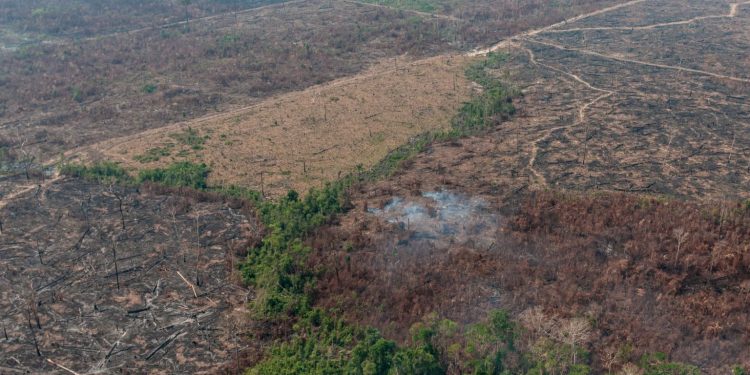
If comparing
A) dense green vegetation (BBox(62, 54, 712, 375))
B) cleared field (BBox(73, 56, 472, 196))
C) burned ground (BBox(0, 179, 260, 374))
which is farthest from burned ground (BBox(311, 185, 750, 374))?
cleared field (BBox(73, 56, 472, 196))

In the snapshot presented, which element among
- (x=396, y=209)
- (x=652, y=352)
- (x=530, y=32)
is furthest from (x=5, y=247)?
(x=530, y=32)

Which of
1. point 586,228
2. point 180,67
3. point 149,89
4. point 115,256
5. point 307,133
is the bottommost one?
point 115,256

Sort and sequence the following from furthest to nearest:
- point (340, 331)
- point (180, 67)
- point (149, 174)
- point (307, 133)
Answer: point (180, 67) → point (307, 133) → point (149, 174) → point (340, 331)

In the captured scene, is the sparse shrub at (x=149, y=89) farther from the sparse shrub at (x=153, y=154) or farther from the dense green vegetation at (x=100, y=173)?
the dense green vegetation at (x=100, y=173)

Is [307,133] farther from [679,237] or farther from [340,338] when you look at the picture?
[679,237]

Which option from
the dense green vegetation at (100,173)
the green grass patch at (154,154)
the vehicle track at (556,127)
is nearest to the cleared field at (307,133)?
the green grass patch at (154,154)

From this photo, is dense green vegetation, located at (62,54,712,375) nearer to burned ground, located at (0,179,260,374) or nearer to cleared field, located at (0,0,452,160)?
burned ground, located at (0,179,260,374)

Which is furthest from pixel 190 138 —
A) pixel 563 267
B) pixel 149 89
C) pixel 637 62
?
pixel 637 62
